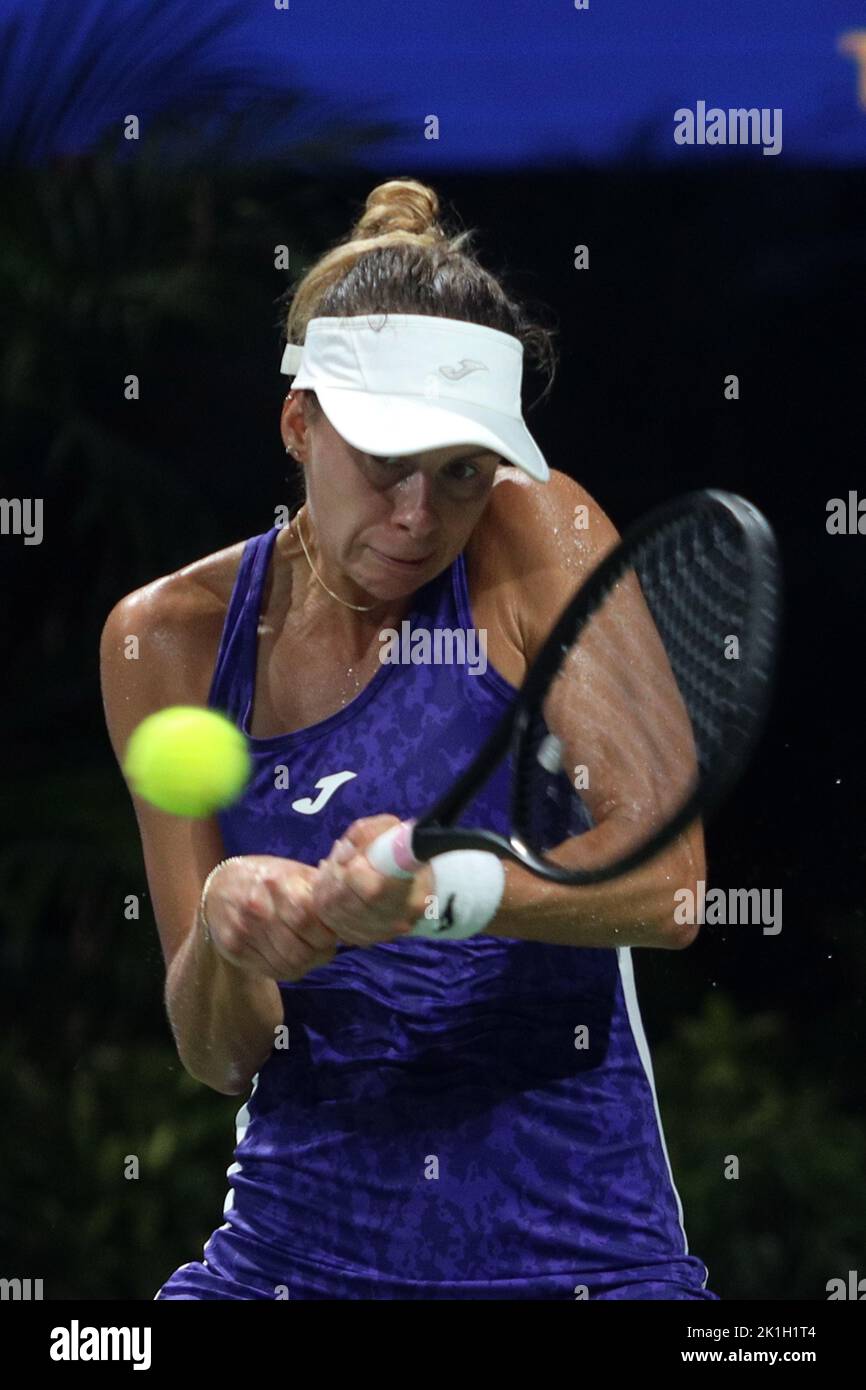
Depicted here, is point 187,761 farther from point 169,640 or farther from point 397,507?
point 397,507

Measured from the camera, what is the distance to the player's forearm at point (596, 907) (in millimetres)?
1232

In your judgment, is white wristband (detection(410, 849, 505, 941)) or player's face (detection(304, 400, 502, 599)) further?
player's face (detection(304, 400, 502, 599))

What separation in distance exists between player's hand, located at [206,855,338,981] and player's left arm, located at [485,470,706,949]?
6.6 inches

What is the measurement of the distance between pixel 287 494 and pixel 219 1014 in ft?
1.99

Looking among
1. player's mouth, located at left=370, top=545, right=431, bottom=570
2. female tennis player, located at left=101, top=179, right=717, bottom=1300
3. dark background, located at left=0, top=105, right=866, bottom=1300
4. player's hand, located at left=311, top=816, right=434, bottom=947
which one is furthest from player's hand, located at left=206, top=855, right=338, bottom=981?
dark background, located at left=0, top=105, right=866, bottom=1300

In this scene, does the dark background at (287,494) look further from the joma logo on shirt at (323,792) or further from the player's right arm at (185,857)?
the joma logo on shirt at (323,792)

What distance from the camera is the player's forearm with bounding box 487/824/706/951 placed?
123cm

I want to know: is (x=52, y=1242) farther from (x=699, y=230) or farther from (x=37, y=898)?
(x=699, y=230)

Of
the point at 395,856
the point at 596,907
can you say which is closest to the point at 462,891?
the point at 395,856

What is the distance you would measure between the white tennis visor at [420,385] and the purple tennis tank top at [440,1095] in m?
0.13

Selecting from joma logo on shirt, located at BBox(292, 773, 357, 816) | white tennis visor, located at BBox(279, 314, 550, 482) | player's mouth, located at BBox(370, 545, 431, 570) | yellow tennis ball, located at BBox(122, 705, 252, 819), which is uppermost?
white tennis visor, located at BBox(279, 314, 550, 482)

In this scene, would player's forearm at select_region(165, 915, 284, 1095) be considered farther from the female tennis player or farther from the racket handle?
the racket handle
